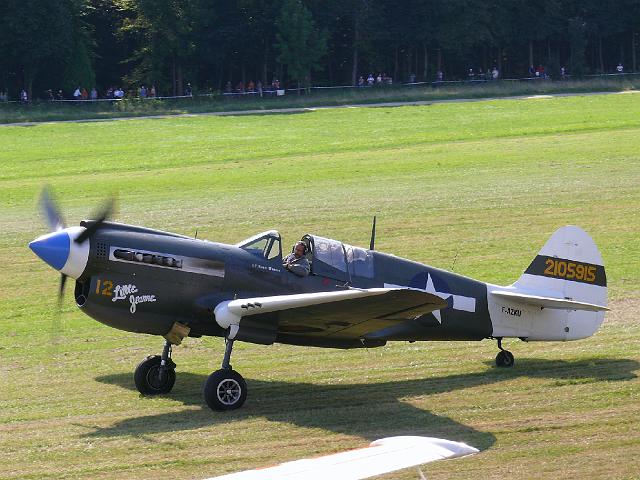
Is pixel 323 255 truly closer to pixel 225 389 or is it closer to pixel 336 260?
pixel 336 260

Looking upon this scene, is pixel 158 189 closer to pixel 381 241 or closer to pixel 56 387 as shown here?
pixel 381 241

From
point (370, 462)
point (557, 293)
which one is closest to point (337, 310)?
point (557, 293)

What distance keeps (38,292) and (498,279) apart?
809 cm

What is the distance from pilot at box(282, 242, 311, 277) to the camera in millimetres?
14016

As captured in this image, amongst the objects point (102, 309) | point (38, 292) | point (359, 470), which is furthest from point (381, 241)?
point (359, 470)

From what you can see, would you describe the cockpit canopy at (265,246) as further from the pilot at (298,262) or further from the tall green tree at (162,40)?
the tall green tree at (162,40)

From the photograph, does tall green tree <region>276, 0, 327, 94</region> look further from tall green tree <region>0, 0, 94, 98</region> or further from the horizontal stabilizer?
the horizontal stabilizer

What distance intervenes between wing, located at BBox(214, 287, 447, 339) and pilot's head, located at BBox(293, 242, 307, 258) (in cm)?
93

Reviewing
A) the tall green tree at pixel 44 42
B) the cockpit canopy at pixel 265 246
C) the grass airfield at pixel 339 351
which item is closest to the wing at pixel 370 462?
the grass airfield at pixel 339 351

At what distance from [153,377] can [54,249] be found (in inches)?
86.5

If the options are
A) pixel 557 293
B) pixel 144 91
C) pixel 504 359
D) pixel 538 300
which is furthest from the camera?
pixel 144 91

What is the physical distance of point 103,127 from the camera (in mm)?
53375

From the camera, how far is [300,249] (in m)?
14.1

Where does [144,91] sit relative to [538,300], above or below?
above
